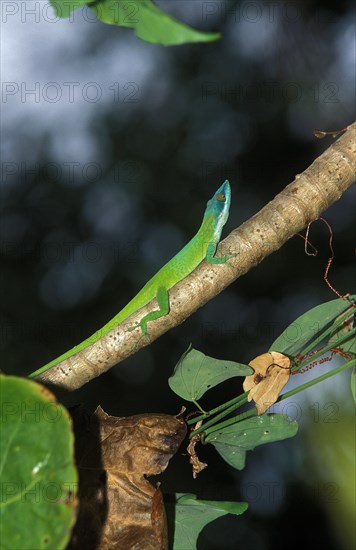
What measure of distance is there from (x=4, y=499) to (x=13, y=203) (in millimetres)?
5750

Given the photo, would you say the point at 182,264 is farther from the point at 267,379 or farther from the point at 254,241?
the point at 267,379

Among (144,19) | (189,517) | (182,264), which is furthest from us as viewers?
(182,264)

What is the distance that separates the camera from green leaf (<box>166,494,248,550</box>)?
1.67 metres

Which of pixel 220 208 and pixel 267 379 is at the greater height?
pixel 220 208

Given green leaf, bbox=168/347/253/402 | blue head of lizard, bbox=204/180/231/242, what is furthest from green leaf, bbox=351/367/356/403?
blue head of lizard, bbox=204/180/231/242

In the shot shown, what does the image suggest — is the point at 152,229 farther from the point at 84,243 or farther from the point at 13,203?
the point at 13,203

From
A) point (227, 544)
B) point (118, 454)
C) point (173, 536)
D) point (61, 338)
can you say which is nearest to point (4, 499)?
point (118, 454)

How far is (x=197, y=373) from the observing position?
72.2 inches

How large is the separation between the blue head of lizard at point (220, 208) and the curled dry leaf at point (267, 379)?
1.52 meters

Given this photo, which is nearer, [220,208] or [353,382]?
[353,382]

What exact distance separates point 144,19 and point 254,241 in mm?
1082

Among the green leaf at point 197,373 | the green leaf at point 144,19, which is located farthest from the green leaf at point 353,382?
→ the green leaf at point 144,19

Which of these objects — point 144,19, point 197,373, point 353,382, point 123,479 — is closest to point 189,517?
point 123,479

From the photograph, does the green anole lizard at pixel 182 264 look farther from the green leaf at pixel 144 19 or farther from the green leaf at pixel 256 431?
the green leaf at pixel 144 19
